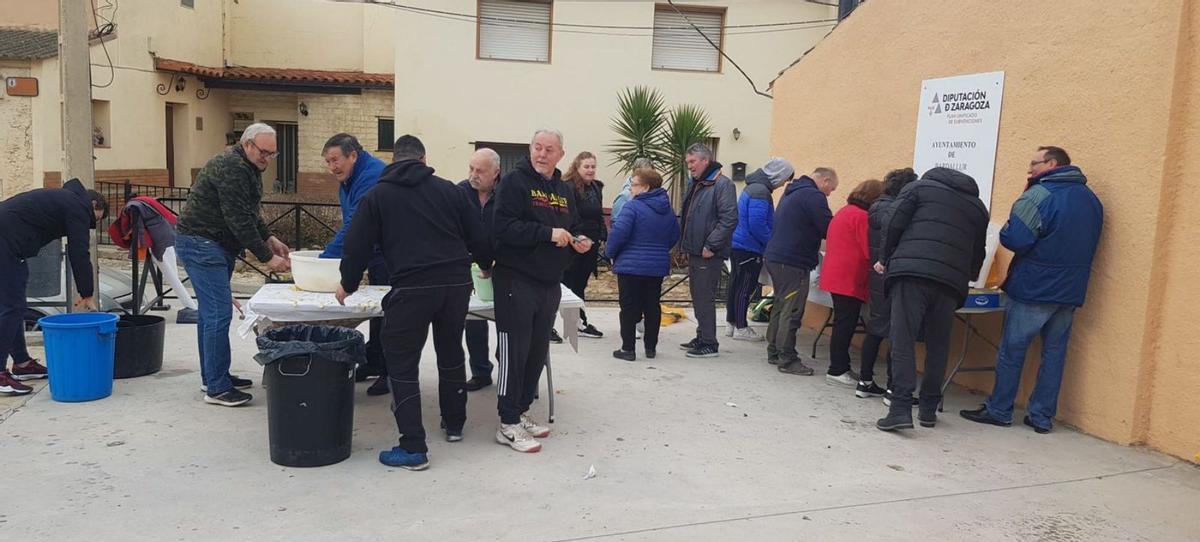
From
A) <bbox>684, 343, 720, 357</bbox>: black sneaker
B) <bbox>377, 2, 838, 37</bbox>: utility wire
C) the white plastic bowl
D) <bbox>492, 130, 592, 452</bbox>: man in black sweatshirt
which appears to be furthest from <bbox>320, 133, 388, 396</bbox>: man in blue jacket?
<bbox>377, 2, 838, 37</bbox>: utility wire

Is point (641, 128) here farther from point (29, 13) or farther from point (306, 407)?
point (306, 407)

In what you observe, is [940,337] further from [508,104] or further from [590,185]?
[508,104]

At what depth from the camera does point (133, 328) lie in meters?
6.41

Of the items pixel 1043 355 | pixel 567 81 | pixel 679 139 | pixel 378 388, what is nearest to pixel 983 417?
pixel 1043 355

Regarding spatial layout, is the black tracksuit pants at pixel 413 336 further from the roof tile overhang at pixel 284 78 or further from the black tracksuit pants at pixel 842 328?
the roof tile overhang at pixel 284 78

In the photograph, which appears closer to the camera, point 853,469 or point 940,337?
point 853,469

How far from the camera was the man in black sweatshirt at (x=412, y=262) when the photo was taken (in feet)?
15.2

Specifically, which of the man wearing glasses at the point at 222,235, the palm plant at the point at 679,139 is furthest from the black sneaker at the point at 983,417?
the palm plant at the point at 679,139

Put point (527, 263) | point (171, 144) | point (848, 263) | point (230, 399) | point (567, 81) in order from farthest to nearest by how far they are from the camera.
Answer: point (171, 144) < point (567, 81) < point (848, 263) < point (230, 399) < point (527, 263)

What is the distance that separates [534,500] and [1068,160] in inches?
152

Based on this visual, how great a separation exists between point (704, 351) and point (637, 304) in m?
0.81

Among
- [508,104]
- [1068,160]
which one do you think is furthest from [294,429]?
[508,104]

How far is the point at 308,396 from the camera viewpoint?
468 cm

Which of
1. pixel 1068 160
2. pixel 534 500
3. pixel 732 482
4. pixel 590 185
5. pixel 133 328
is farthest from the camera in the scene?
pixel 590 185
